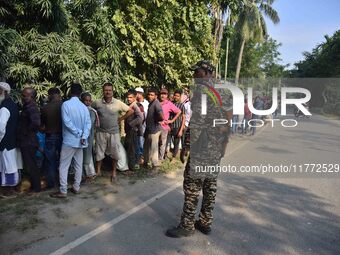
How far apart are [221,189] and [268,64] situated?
42086mm

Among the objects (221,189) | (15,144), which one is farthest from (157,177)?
(15,144)

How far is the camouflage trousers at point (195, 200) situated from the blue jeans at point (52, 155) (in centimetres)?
249

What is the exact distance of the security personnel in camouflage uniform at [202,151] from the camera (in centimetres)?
434

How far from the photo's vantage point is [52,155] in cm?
595

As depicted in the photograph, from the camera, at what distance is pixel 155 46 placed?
973cm

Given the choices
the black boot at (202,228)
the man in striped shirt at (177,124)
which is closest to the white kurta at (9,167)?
the black boot at (202,228)

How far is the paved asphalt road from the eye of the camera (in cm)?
402

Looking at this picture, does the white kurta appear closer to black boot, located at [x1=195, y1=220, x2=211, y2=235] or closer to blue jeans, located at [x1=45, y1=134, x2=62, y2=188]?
blue jeans, located at [x1=45, y1=134, x2=62, y2=188]

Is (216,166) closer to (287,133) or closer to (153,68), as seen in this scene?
(287,133)

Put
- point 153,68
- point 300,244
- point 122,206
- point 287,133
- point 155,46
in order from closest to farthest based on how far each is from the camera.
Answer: point 300,244 → point 122,206 → point 287,133 → point 155,46 → point 153,68

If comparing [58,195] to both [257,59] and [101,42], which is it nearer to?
[101,42]

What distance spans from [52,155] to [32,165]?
36 cm

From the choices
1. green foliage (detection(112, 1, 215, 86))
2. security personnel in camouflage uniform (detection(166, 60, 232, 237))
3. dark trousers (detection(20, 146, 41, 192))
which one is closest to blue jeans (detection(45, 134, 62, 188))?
dark trousers (detection(20, 146, 41, 192))

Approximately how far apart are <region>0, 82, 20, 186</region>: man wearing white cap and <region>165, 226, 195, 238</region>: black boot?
8.59 feet
